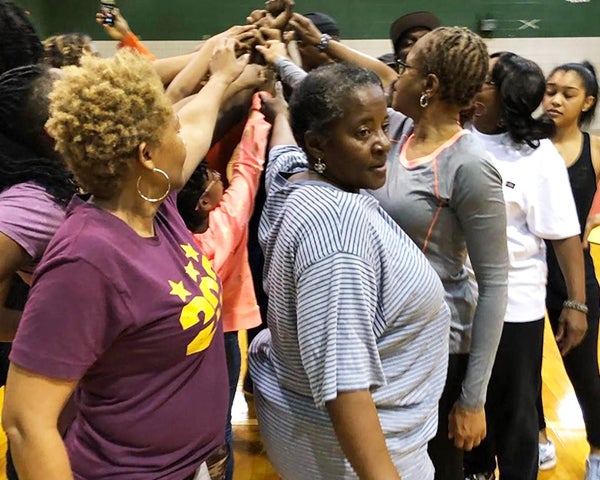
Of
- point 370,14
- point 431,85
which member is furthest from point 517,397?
point 370,14

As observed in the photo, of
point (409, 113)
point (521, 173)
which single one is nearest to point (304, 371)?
point (409, 113)

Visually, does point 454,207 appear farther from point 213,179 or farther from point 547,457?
point 547,457

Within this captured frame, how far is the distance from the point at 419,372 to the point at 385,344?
11cm

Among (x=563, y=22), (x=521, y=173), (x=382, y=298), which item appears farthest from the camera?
(x=563, y=22)

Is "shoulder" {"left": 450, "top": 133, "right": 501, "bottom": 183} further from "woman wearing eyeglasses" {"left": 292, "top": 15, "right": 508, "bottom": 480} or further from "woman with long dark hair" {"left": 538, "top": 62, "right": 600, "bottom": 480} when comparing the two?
"woman with long dark hair" {"left": 538, "top": 62, "right": 600, "bottom": 480}

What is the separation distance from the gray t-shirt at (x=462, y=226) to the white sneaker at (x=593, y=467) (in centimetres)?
121

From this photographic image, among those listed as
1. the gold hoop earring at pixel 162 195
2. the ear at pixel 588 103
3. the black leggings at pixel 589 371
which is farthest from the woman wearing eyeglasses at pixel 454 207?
the ear at pixel 588 103

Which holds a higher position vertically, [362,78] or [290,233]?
[362,78]

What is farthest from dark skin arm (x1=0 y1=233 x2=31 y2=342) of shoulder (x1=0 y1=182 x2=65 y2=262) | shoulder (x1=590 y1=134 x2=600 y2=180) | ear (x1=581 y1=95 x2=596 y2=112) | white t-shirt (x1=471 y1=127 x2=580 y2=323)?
ear (x1=581 y1=95 x2=596 y2=112)

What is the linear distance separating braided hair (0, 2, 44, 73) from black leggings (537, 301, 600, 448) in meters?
1.96

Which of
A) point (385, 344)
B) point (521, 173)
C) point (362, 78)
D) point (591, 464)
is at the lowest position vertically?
point (591, 464)

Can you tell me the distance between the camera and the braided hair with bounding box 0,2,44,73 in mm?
1700

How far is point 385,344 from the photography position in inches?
42.5

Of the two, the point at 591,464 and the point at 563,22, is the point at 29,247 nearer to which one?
the point at 591,464
